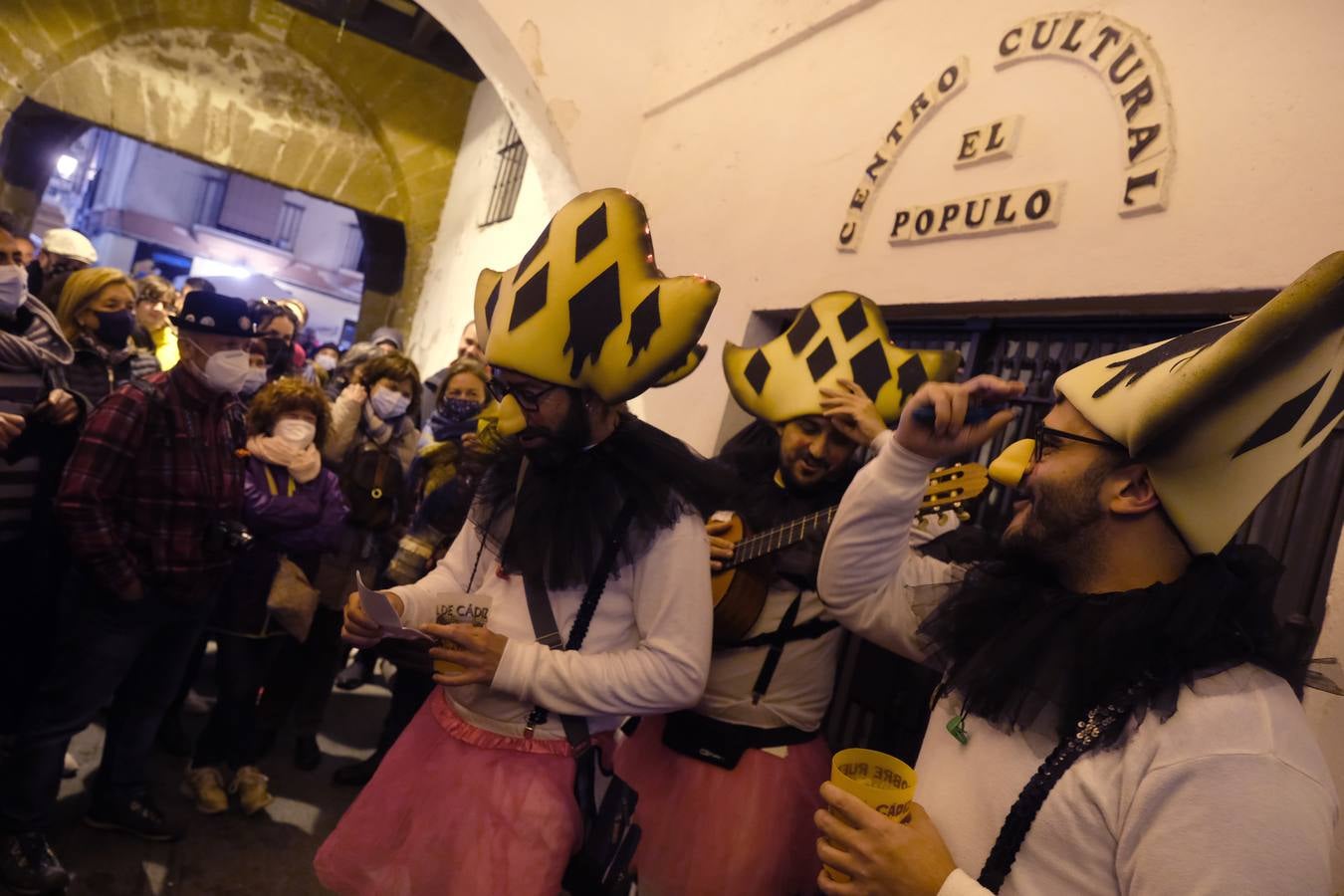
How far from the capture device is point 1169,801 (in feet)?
3.49

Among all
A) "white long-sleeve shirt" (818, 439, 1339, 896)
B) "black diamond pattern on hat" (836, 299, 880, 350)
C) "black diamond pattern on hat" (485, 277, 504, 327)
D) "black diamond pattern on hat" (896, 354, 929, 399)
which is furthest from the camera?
"black diamond pattern on hat" (836, 299, 880, 350)

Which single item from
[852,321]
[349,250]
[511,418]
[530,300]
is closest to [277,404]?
[511,418]

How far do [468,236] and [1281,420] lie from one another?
7875 millimetres

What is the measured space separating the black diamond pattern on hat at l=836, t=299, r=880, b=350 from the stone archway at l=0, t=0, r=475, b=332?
289 inches

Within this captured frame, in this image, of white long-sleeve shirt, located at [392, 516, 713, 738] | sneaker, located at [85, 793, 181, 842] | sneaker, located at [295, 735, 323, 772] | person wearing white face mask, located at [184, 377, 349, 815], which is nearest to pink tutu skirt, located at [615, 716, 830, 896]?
white long-sleeve shirt, located at [392, 516, 713, 738]

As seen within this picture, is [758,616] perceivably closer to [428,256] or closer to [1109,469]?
[1109,469]

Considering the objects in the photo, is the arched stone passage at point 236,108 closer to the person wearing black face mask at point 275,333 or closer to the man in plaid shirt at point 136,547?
the person wearing black face mask at point 275,333

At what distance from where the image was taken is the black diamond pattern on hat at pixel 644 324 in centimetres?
176

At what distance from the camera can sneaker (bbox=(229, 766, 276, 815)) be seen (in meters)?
3.31

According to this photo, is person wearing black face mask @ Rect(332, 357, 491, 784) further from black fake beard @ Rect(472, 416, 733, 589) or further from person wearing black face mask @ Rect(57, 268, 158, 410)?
person wearing black face mask @ Rect(57, 268, 158, 410)

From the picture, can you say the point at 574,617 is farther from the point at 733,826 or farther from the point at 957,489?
the point at 957,489

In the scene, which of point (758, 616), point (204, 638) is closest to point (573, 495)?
point (758, 616)

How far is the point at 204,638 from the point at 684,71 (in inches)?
Answer: 150

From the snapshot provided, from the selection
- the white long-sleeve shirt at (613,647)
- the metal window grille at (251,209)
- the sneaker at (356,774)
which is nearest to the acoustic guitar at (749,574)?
the white long-sleeve shirt at (613,647)
